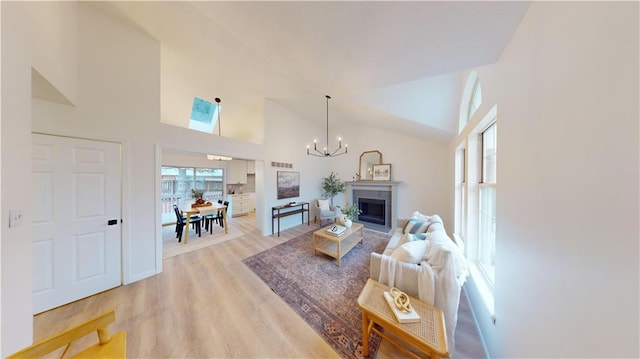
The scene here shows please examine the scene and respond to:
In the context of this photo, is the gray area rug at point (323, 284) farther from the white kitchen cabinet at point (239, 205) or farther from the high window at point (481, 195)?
the white kitchen cabinet at point (239, 205)

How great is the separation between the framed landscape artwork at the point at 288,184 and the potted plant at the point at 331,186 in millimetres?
993

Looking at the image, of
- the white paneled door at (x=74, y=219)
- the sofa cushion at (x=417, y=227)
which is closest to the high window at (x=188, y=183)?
the white paneled door at (x=74, y=219)

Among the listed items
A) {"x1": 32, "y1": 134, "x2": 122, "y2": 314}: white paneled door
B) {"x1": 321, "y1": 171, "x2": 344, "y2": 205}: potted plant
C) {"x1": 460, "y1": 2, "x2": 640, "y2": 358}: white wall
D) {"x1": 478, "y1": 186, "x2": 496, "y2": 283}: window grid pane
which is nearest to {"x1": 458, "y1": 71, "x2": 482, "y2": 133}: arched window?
{"x1": 478, "y1": 186, "x2": 496, "y2": 283}: window grid pane

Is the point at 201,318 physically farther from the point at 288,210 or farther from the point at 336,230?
the point at 288,210

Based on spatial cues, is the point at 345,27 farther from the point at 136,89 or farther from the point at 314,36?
the point at 136,89

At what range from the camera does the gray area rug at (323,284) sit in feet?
5.56

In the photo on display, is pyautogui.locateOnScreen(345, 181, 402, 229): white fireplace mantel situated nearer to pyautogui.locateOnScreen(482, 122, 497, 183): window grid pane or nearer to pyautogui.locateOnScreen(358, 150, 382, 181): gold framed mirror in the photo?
pyautogui.locateOnScreen(358, 150, 382, 181): gold framed mirror

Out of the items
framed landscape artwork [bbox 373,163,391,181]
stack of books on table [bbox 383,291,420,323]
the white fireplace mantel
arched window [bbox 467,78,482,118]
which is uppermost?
arched window [bbox 467,78,482,118]

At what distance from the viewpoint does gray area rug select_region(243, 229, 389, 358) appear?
66.7 inches

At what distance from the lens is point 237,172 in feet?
21.9

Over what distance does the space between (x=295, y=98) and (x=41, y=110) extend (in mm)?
3437

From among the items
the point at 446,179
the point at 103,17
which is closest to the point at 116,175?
the point at 103,17

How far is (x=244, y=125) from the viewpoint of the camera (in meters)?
4.97

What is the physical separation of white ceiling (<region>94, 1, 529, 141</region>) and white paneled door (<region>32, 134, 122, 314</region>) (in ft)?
5.99
